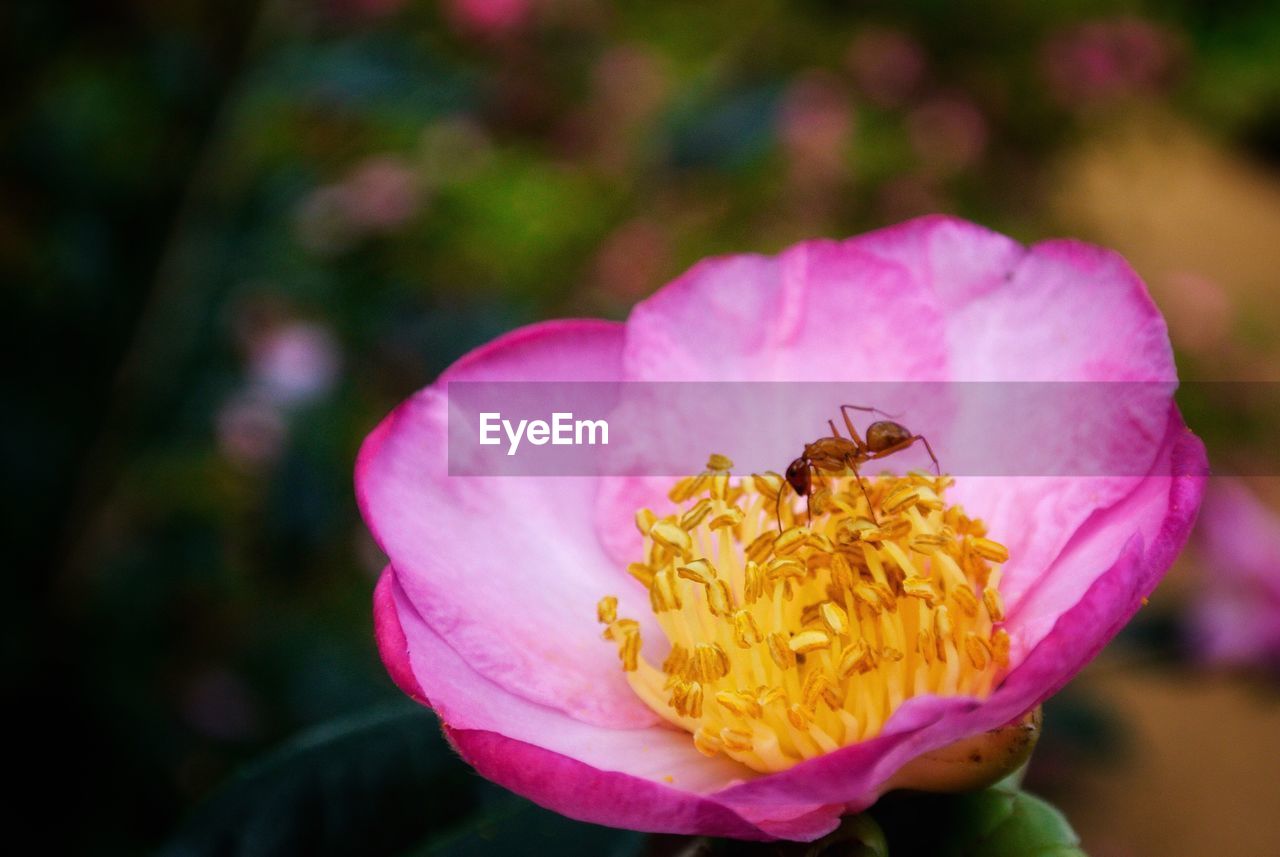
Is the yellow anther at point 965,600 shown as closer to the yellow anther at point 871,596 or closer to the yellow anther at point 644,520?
the yellow anther at point 871,596

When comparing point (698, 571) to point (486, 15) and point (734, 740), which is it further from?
point (486, 15)

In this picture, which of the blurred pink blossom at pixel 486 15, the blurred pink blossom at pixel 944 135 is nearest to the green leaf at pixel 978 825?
the blurred pink blossom at pixel 486 15

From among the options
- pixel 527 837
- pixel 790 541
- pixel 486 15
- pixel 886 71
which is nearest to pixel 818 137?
pixel 886 71

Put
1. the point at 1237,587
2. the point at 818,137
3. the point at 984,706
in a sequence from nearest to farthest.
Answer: the point at 984,706, the point at 1237,587, the point at 818,137

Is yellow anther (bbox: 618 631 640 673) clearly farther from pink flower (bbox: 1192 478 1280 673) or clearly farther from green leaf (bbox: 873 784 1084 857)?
pink flower (bbox: 1192 478 1280 673)

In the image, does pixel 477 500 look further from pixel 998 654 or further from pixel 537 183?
pixel 537 183

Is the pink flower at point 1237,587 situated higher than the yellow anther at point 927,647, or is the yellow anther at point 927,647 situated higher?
the yellow anther at point 927,647

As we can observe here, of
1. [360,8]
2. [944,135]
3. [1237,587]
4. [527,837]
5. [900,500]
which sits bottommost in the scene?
[1237,587]
